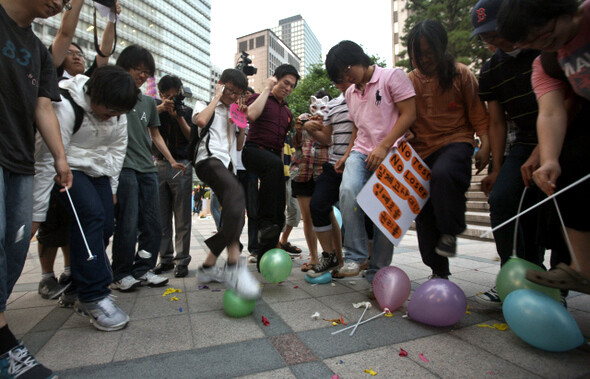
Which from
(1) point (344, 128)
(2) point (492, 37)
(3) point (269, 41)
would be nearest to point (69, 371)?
(1) point (344, 128)

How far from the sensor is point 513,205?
192 centimetres

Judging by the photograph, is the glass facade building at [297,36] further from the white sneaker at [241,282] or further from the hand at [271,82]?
the white sneaker at [241,282]

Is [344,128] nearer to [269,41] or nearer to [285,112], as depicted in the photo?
[285,112]

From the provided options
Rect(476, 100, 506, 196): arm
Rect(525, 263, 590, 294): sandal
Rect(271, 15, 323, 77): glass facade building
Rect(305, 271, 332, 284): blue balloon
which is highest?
Rect(271, 15, 323, 77): glass facade building

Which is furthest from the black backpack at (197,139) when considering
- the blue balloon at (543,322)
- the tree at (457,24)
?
the tree at (457,24)

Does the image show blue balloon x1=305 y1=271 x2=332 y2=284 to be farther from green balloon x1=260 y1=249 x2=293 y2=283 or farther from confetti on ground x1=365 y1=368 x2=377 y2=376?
confetti on ground x1=365 y1=368 x2=377 y2=376

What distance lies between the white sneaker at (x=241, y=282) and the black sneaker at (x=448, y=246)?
1168 millimetres

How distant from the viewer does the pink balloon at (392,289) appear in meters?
1.95

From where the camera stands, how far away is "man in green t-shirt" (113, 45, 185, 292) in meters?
2.58

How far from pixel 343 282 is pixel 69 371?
2.07 m

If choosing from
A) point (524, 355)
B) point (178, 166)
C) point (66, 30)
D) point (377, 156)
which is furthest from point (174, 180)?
point (524, 355)

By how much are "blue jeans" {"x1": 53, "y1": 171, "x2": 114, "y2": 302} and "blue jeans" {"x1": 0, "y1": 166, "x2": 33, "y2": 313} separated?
35cm

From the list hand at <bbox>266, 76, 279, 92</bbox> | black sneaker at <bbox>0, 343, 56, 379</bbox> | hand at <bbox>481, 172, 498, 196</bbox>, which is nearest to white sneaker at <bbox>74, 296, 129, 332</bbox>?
black sneaker at <bbox>0, 343, 56, 379</bbox>

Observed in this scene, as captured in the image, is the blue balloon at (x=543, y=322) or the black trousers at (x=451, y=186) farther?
the black trousers at (x=451, y=186)
